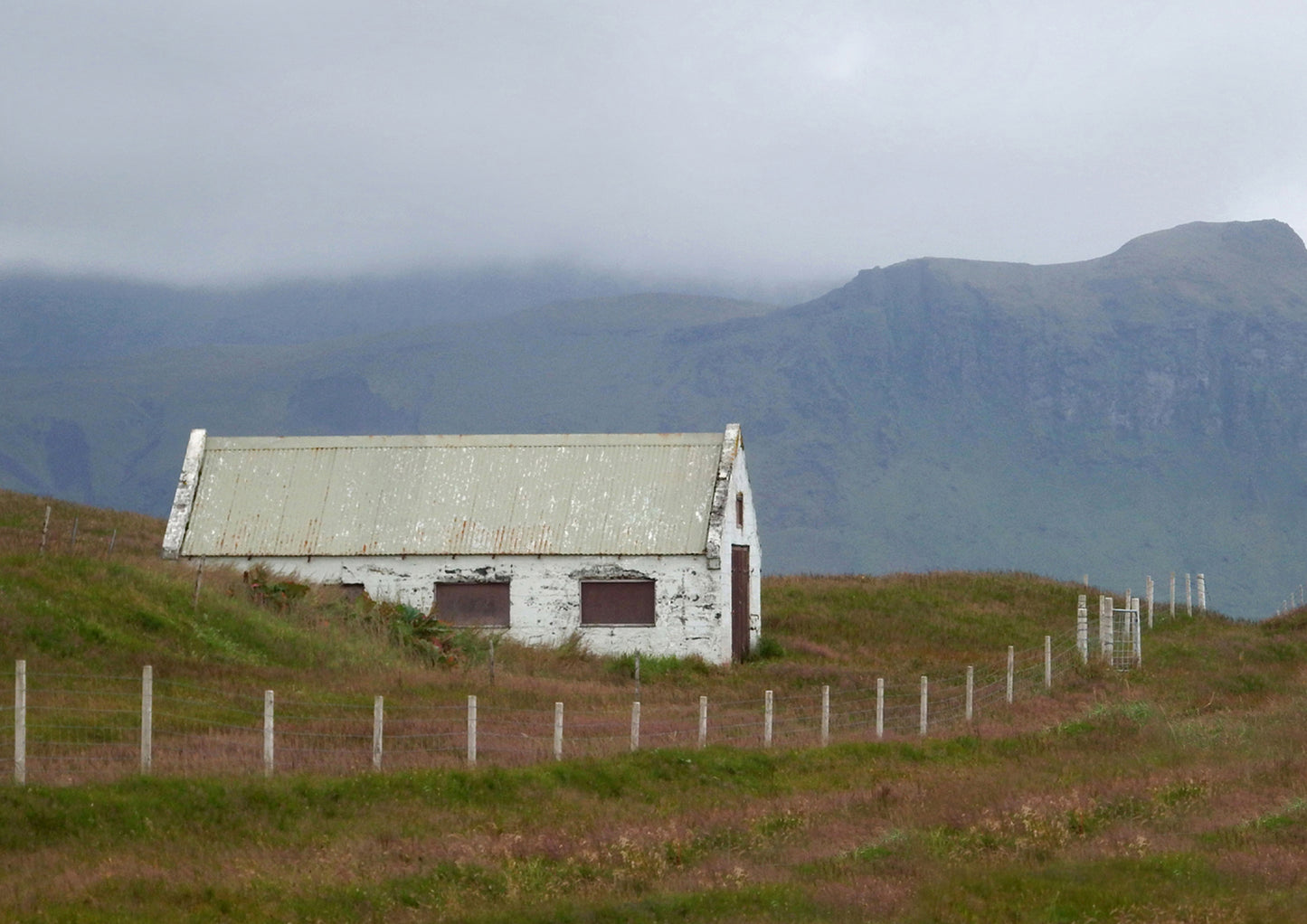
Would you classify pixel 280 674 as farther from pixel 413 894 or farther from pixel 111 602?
pixel 413 894

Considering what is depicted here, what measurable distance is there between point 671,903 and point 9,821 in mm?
7255

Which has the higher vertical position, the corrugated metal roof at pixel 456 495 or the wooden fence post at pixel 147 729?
the corrugated metal roof at pixel 456 495

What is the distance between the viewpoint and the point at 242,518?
143 ft

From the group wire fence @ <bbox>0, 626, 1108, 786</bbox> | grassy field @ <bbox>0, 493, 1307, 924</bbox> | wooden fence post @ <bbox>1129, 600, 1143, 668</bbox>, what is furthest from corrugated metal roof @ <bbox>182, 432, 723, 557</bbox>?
wire fence @ <bbox>0, 626, 1108, 786</bbox>

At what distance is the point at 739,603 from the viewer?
44.2 metres

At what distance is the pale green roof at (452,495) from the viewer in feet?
140

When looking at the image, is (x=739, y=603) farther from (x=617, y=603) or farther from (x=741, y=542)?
(x=617, y=603)

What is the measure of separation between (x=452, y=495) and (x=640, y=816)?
24.0 meters

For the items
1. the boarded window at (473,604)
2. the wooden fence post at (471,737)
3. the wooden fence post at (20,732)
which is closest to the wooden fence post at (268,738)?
the wooden fence post at (471,737)

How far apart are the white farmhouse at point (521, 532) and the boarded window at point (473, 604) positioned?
0.10 feet

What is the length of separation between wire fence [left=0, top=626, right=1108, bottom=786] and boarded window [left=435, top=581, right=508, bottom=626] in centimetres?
1072

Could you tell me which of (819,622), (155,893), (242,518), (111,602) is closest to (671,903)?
(155,893)

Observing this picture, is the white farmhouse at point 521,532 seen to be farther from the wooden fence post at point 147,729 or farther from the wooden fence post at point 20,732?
the wooden fence post at point 20,732

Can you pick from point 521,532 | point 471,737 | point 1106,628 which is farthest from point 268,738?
point 1106,628
